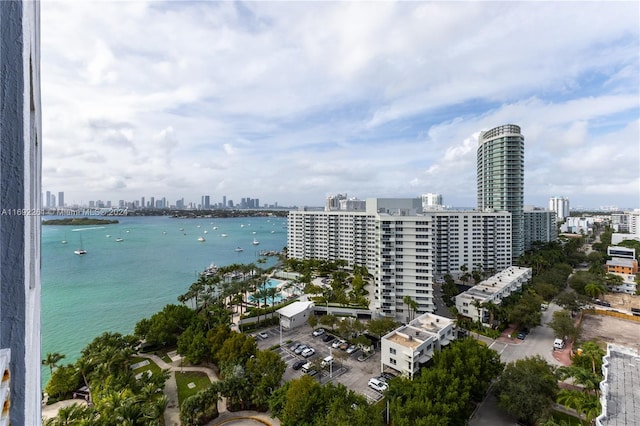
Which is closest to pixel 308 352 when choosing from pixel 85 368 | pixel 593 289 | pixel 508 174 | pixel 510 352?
pixel 85 368

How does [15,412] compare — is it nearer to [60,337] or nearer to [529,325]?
[529,325]

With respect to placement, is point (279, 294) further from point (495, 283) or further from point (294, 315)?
point (495, 283)

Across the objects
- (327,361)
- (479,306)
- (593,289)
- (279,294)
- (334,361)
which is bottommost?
(334,361)

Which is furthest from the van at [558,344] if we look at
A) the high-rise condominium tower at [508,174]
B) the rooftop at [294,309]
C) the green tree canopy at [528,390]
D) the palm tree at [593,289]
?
the high-rise condominium tower at [508,174]

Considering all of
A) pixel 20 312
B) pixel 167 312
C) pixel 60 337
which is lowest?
pixel 60 337

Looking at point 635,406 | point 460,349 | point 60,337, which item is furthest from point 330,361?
point 60,337

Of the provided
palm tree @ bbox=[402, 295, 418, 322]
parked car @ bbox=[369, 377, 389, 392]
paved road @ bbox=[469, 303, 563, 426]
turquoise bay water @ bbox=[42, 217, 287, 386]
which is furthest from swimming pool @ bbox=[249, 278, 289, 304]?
paved road @ bbox=[469, 303, 563, 426]

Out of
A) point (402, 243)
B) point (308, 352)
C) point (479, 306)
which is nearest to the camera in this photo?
point (308, 352)
